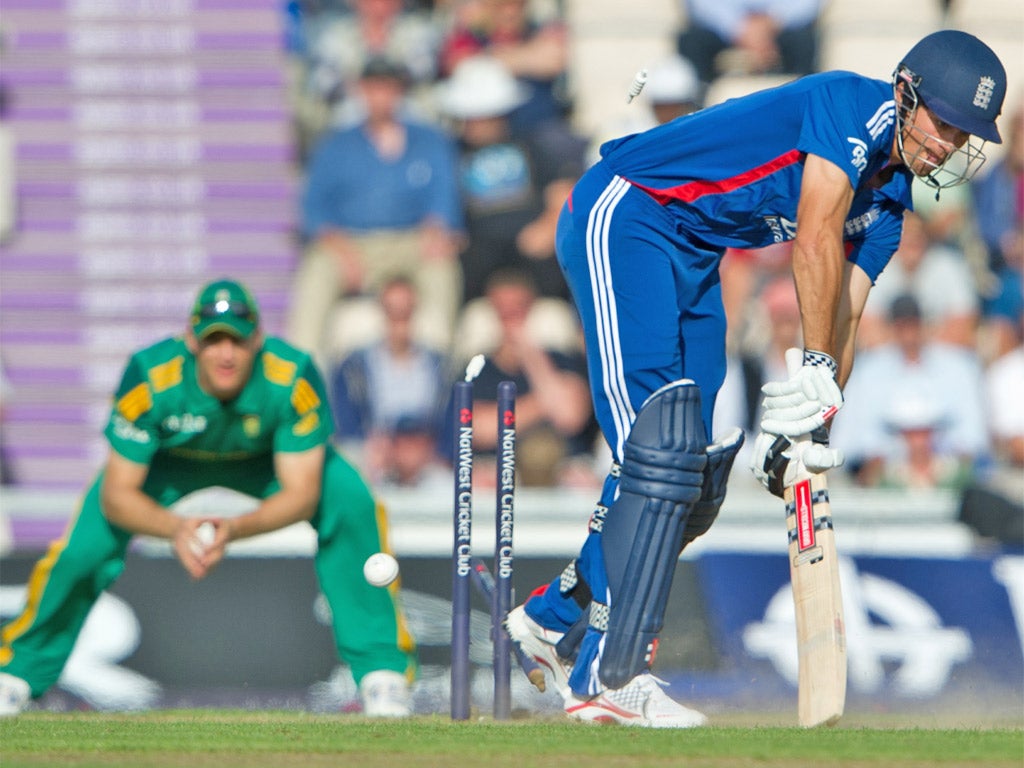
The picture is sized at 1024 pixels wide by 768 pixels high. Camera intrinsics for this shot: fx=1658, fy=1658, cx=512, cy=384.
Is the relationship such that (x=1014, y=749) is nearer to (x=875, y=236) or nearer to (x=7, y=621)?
(x=875, y=236)

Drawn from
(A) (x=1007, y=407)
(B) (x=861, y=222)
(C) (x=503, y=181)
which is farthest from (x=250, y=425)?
Answer: (A) (x=1007, y=407)

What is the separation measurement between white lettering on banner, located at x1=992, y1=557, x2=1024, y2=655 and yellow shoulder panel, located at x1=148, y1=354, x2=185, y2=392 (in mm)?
3341

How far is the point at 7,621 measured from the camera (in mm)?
6816

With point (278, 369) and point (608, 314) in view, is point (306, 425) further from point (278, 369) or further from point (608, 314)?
point (608, 314)

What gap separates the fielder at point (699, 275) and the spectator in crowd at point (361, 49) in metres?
5.66

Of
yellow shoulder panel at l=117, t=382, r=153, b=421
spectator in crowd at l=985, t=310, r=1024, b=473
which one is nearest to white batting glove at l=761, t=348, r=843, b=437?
yellow shoulder panel at l=117, t=382, r=153, b=421

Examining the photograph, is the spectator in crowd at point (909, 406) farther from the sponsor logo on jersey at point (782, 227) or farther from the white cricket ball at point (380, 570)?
the sponsor logo on jersey at point (782, 227)

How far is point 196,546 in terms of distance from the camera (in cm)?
567

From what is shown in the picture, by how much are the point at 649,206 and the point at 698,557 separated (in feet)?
8.60

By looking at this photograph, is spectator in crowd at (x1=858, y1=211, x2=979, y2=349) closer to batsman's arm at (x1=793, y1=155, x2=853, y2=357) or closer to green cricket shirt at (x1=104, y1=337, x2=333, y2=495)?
green cricket shirt at (x1=104, y1=337, x2=333, y2=495)

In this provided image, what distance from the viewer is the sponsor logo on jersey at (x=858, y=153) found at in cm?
421

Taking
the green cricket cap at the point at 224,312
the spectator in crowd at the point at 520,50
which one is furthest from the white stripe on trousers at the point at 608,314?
the spectator in crowd at the point at 520,50

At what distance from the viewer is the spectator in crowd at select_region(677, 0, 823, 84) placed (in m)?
10.1

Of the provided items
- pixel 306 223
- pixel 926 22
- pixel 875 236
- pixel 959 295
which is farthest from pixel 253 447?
pixel 926 22
